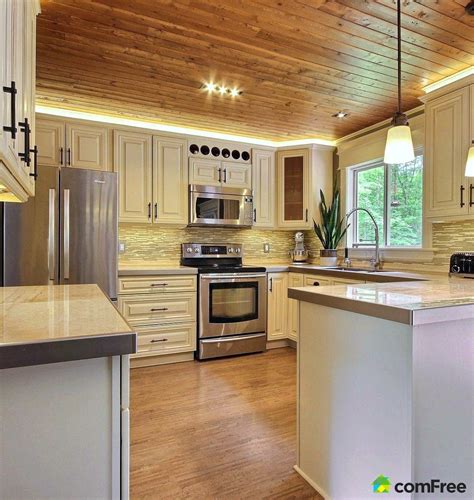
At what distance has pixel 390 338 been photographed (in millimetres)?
1270

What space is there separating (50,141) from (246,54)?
1991 mm

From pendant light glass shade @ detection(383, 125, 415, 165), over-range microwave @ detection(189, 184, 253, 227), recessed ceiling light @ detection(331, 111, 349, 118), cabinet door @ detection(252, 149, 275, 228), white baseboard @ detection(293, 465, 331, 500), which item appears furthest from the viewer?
cabinet door @ detection(252, 149, 275, 228)

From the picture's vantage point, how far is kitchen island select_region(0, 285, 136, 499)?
0.79m

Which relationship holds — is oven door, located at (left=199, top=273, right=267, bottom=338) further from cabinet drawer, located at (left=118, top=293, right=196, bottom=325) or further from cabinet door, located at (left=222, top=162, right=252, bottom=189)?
cabinet door, located at (left=222, top=162, right=252, bottom=189)

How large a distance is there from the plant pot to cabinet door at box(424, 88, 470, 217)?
1279 millimetres

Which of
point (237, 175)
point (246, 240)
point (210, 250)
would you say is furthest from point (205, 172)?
point (246, 240)

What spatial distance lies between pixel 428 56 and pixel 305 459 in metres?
2.61

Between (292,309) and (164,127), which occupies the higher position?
(164,127)

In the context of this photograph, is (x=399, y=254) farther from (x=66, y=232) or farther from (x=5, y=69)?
(x=5, y=69)

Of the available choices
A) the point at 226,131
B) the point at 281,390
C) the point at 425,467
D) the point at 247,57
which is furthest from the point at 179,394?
the point at 226,131

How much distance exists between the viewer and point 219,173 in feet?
13.1

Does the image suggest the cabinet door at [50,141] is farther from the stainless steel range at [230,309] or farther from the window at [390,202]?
the window at [390,202]

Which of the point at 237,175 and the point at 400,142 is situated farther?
the point at 237,175

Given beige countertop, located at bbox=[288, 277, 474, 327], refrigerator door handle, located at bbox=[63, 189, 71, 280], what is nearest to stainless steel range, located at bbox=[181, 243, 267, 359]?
refrigerator door handle, located at bbox=[63, 189, 71, 280]
